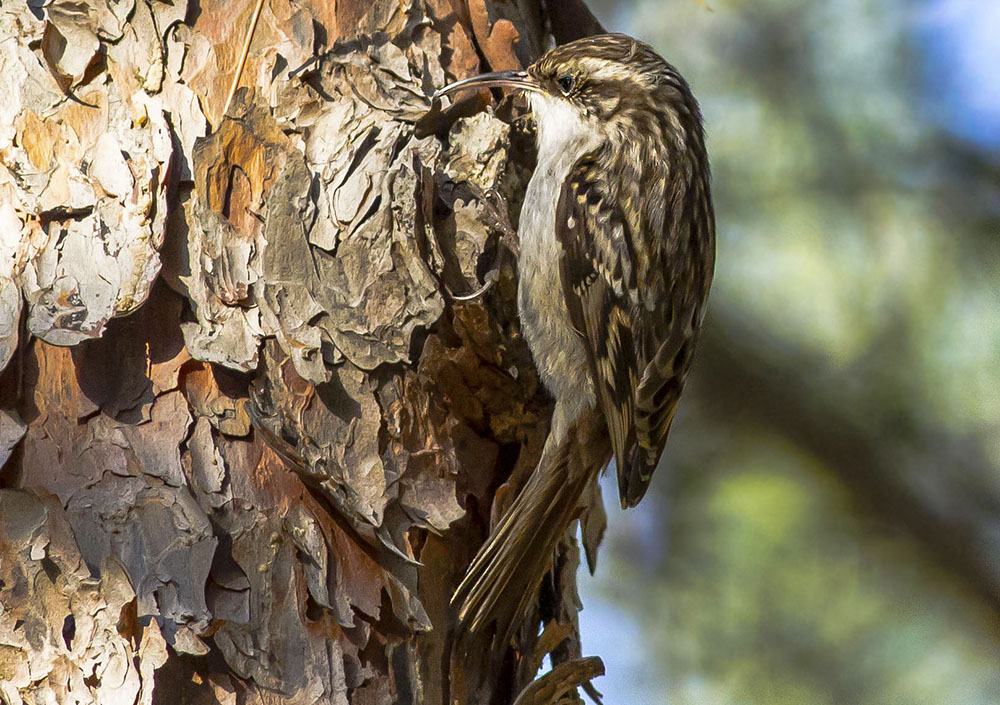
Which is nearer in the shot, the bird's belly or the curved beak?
the curved beak

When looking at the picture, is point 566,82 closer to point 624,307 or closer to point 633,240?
point 633,240

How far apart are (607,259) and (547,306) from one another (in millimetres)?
153

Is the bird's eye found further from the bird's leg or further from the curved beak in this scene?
the bird's leg

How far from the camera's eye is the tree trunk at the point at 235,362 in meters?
1.56

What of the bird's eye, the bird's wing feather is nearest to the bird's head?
the bird's eye

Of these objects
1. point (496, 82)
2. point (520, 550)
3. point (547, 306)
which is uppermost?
point (496, 82)

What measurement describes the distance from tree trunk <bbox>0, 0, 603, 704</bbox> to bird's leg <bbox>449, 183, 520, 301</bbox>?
0.5 inches

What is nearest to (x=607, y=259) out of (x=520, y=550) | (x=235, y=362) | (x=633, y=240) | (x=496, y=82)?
(x=633, y=240)

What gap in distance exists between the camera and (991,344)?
314 cm

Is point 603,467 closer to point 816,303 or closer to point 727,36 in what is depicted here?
point 816,303

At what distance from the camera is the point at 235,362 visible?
1.66m

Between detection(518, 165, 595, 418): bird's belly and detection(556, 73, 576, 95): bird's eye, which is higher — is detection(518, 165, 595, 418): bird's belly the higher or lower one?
the lower one

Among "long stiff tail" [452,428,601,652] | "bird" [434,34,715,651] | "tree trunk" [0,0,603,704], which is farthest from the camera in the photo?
"bird" [434,34,715,651]

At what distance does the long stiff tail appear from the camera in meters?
1.77
